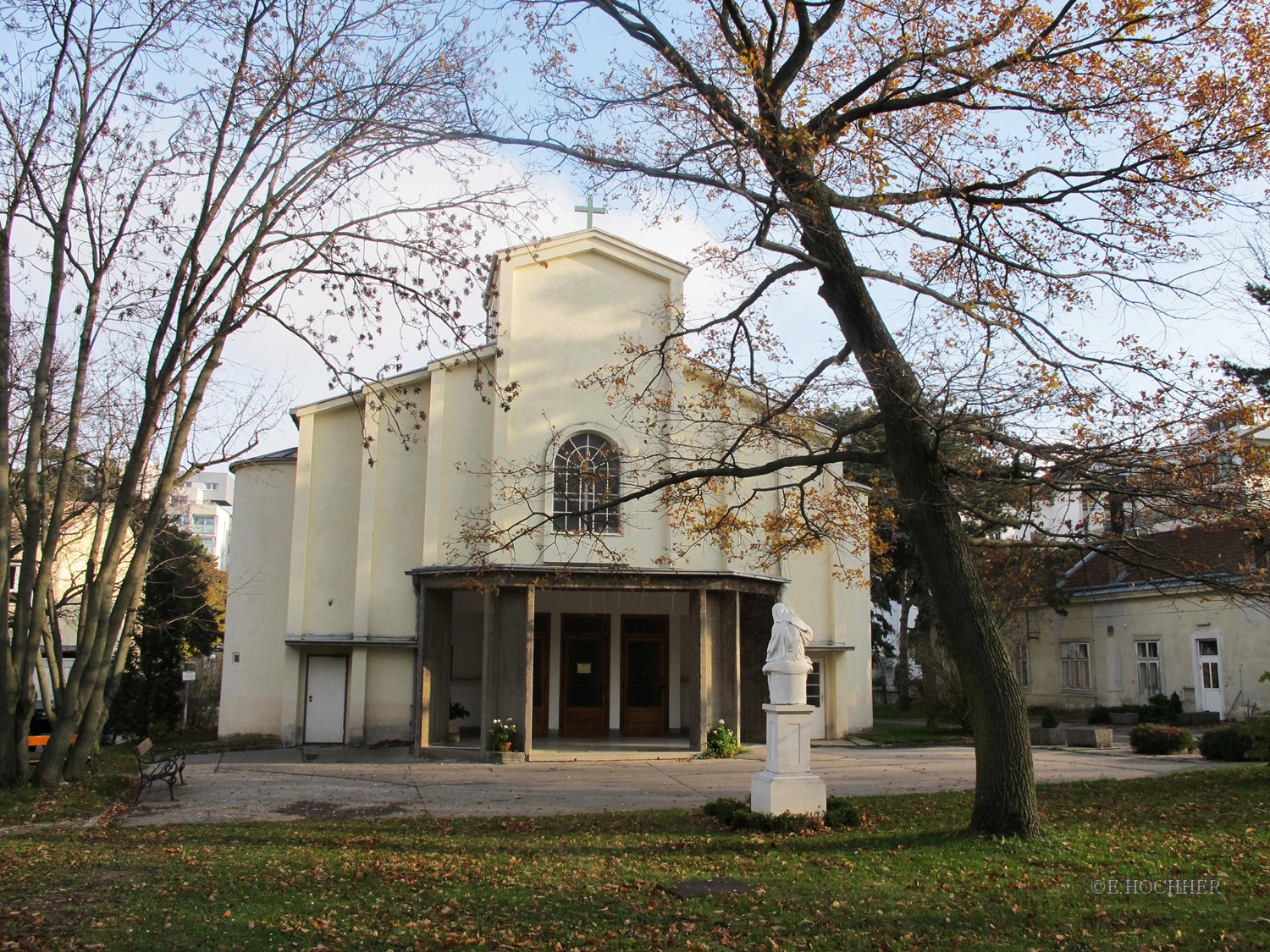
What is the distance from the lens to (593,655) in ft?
74.7

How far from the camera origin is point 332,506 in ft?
71.3

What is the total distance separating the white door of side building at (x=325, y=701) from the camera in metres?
21.4

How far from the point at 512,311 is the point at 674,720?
9834 millimetres

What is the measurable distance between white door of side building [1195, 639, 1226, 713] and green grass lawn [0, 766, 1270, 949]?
16.9 meters

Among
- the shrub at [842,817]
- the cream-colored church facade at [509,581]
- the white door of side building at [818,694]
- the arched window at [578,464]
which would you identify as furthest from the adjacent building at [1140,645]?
the shrub at [842,817]

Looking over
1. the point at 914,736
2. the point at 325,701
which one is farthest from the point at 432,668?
the point at 914,736

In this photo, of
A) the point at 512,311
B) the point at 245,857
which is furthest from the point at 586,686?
the point at 245,857

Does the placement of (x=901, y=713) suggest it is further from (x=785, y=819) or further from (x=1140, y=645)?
(x=785, y=819)

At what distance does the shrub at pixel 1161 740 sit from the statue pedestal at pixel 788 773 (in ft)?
36.9

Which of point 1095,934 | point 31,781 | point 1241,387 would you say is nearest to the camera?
point 1095,934

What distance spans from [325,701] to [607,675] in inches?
238

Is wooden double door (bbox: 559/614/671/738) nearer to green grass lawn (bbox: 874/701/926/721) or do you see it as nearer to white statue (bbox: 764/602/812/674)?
white statue (bbox: 764/602/812/674)

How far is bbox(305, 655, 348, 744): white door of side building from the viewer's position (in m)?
21.4

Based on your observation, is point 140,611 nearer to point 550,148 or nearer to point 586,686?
point 586,686
